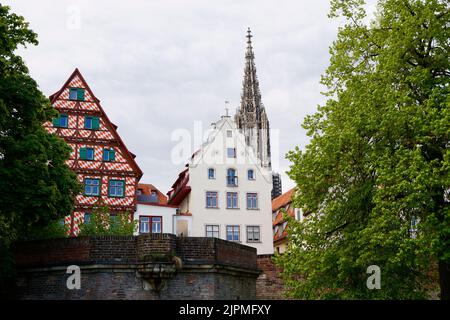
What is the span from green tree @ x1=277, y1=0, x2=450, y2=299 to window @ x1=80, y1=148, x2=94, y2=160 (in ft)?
73.4

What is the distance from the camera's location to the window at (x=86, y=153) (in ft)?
138

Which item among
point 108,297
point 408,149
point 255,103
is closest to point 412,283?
point 408,149

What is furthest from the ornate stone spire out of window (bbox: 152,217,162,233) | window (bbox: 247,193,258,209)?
window (bbox: 152,217,162,233)

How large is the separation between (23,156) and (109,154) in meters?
21.5

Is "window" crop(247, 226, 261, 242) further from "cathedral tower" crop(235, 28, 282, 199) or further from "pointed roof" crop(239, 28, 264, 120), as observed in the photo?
"pointed roof" crop(239, 28, 264, 120)

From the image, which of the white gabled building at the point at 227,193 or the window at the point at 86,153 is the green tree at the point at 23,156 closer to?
the window at the point at 86,153

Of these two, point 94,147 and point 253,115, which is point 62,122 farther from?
point 253,115

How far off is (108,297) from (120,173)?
2388 centimetres

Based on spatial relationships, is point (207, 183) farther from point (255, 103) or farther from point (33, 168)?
point (255, 103)

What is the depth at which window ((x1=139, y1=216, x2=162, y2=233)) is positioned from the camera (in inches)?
1706

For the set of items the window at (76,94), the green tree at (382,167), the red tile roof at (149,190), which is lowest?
the green tree at (382,167)

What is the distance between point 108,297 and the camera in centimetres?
1928

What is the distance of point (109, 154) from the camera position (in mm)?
42750

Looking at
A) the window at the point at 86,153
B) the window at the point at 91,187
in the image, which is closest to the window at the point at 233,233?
the window at the point at 91,187
